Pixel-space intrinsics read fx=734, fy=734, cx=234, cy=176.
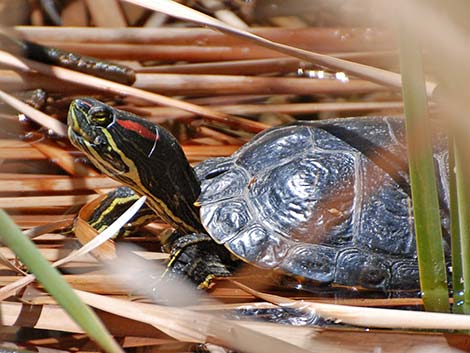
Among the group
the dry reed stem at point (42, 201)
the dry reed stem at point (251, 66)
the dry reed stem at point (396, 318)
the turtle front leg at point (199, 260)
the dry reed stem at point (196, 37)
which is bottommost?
the turtle front leg at point (199, 260)

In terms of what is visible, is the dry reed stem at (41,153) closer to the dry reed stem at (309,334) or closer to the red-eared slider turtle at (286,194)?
the red-eared slider turtle at (286,194)

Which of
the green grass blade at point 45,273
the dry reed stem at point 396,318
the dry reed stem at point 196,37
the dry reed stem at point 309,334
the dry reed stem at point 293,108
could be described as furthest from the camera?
the dry reed stem at point 196,37

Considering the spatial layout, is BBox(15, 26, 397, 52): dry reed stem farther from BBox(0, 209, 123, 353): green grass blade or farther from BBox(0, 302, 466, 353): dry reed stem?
BBox(0, 209, 123, 353): green grass blade

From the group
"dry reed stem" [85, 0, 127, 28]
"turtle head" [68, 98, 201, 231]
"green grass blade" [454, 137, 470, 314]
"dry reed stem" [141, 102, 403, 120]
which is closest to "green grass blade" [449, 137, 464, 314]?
"green grass blade" [454, 137, 470, 314]

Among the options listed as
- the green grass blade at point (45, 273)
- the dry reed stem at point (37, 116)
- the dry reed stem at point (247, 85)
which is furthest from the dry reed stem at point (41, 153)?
the green grass blade at point (45, 273)

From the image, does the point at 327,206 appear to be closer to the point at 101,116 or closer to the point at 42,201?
the point at 101,116

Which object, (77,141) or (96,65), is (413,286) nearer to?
(77,141)

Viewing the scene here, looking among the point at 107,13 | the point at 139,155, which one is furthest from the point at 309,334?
the point at 107,13
